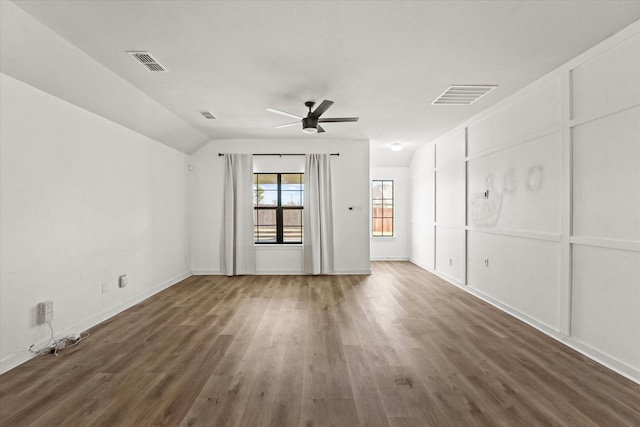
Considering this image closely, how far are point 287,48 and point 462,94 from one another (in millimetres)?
2361

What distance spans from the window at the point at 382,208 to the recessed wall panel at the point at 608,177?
17.3ft

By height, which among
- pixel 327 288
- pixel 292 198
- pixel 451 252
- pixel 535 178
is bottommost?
pixel 327 288

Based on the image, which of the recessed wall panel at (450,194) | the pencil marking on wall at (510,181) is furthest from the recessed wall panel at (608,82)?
the recessed wall panel at (450,194)

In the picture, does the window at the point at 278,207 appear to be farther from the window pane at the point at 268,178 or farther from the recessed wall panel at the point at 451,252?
the recessed wall panel at the point at 451,252

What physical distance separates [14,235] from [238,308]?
7.97ft

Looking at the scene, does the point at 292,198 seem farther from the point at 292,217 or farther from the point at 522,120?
the point at 522,120

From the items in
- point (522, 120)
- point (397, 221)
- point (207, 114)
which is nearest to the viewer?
point (522, 120)

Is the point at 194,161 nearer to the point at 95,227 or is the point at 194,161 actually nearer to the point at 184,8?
the point at 95,227

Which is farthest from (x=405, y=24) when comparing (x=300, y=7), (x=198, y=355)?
(x=198, y=355)

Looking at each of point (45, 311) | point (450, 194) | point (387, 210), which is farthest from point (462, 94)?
point (45, 311)

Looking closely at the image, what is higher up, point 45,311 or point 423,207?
point 423,207

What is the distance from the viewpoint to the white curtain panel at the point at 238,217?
6.33m

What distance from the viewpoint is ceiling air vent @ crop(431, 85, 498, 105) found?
3742mm

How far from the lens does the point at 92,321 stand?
3.60 meters
